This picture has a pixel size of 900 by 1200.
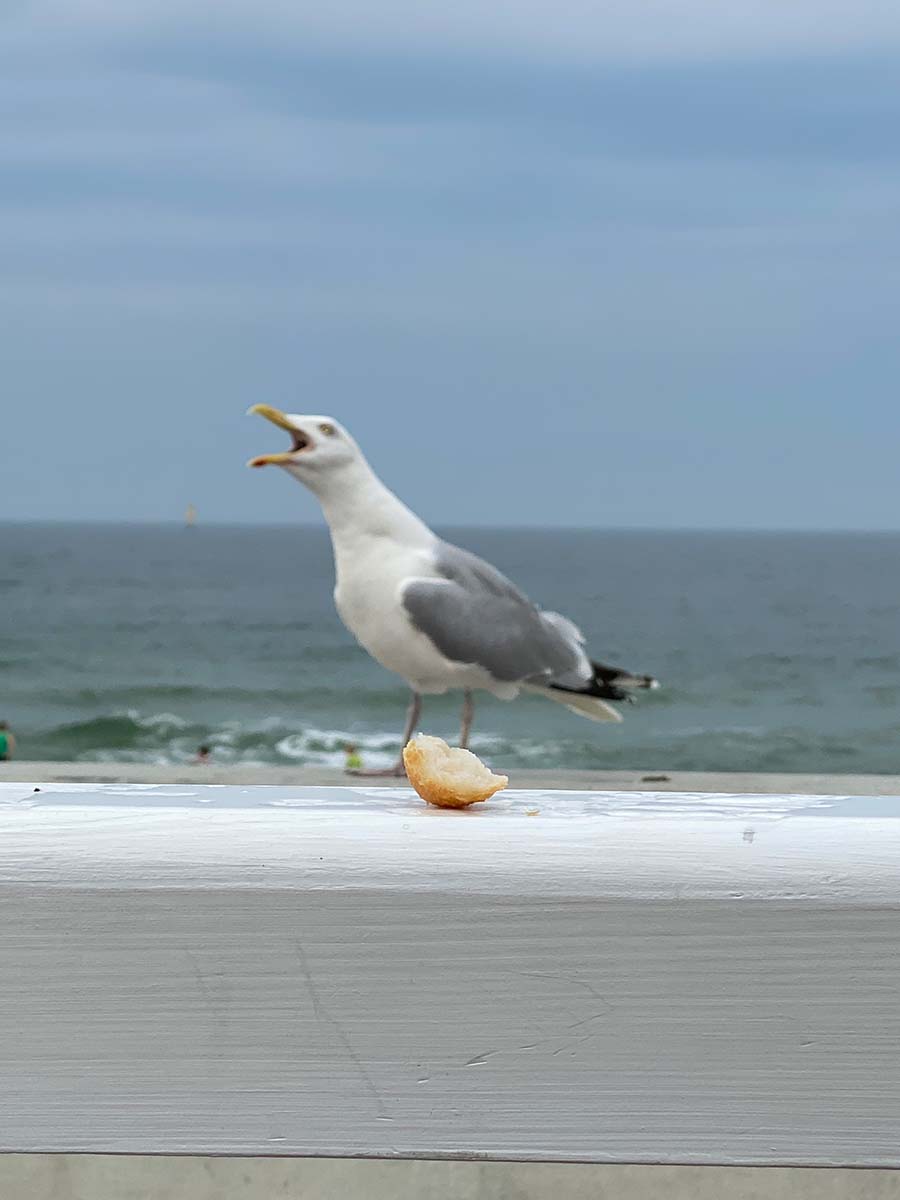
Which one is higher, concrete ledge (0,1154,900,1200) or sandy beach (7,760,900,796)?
A: concrete ledge (0,1154,900,1200)

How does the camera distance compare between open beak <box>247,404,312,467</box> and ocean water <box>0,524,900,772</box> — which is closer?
open beak <box>247,404,312,467</box>

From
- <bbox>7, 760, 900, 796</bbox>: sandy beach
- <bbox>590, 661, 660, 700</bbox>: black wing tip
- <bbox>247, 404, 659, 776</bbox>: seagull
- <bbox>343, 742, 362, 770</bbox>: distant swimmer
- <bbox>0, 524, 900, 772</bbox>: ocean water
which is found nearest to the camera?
<bbox>7, 760, 900, 796</bbox>: sandy beach

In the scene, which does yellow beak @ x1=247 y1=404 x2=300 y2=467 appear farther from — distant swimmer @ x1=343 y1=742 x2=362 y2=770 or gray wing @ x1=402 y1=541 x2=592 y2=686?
distant swimmer @ x1=343 y1=742 x2=362 y2=770

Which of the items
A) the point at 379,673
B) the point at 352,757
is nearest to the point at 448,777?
the point at 352,757

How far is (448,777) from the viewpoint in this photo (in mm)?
787

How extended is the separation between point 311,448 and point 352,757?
15.1m

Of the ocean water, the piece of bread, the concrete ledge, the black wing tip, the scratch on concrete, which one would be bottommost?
the ocean water

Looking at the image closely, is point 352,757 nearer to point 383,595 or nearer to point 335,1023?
point 383,595

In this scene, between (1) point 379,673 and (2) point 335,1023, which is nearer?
(2) point 335,1023

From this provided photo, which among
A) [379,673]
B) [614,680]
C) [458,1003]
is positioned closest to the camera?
[458,1003]

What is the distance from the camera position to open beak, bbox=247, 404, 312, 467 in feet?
15.6

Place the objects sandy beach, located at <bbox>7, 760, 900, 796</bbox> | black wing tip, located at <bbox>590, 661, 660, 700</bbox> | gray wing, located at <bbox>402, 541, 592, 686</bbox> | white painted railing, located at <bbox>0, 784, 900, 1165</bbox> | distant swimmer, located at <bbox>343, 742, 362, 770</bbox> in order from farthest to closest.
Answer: distant swimmer, located at <bbox>343, 742, 362, 770</bbox> → black wing tip, located at <bbox>590, 661, 660, 700</bbox> → gray wing, located at <bbox>402, 541, 592, 686</bbox> → sandy beach, located at <bbox>7, 760, 900, 796</bbox> → white painted railing, located at <bbox>0, 784, 900, 1165</bbox>

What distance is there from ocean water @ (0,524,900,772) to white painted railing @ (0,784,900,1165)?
2235 cm

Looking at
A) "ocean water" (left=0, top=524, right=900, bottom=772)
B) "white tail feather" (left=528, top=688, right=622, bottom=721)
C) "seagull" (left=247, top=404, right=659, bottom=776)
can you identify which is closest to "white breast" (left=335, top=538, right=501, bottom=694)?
"seagull" (left=247, top=404, right=659, bottom=776)
